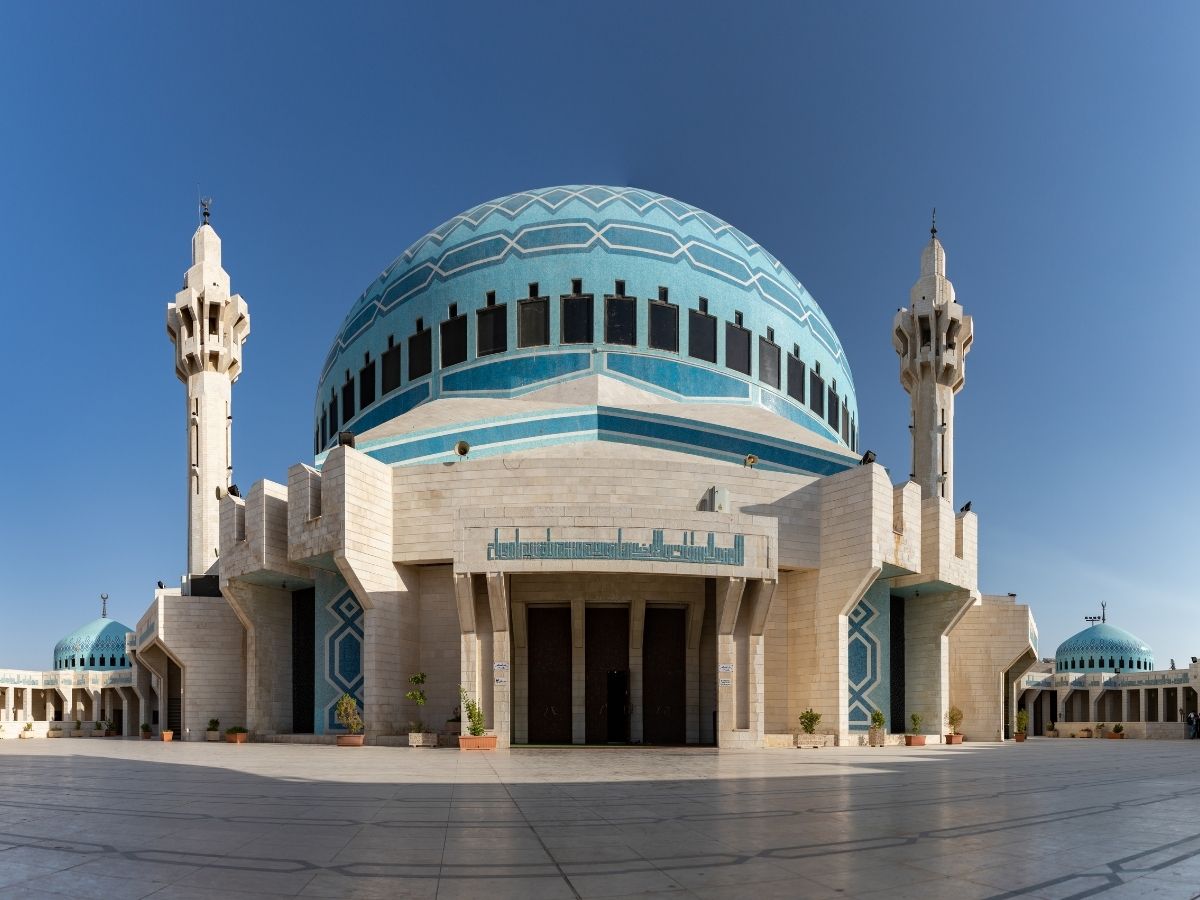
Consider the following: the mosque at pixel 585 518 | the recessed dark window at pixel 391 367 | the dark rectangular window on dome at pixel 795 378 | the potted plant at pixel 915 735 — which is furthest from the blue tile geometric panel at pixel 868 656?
the recessed dark window at pixel 391 367

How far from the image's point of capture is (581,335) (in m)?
33.2

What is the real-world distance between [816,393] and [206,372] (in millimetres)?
19837

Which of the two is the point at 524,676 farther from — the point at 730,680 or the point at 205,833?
the point at 205,833

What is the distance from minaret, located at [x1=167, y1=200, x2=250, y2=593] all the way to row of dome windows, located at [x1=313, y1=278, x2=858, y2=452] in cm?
452

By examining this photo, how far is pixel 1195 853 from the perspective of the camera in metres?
7.46

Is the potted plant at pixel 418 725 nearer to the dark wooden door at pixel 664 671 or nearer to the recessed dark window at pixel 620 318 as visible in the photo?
the dark wooden door at pixel 664 671

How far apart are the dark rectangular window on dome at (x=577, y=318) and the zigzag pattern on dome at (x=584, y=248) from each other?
5.97 feet

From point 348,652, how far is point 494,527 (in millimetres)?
6607

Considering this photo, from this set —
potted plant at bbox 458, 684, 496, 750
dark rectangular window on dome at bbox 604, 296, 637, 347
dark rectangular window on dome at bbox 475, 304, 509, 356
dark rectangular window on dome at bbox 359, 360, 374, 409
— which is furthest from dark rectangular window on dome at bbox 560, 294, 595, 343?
potted plant at bbox 458, 684, 496, 750

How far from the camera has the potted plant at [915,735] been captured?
1076 inches

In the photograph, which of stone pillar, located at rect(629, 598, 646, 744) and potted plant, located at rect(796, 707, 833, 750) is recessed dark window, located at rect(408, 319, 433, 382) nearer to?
stone pillar, located at rect(629, 598, 646, 744)

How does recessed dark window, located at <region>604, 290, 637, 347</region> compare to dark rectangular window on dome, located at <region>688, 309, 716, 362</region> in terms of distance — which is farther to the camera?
dark rectangular window on dome, located at <region>688, 309, 716, 362</region>

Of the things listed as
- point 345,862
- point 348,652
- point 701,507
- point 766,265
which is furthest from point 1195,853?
point 766,265

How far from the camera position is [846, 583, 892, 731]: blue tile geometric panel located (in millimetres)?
26625
